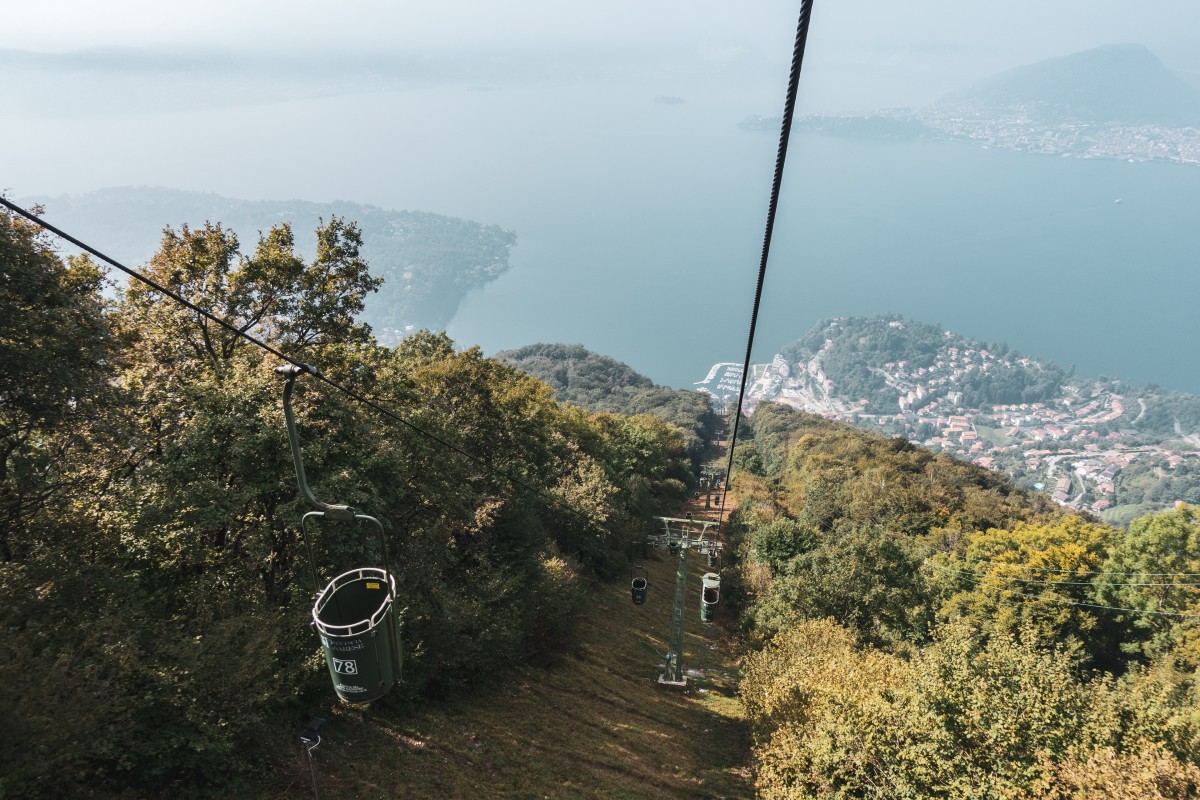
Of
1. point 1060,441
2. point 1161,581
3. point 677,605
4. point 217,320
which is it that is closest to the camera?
point 217,320

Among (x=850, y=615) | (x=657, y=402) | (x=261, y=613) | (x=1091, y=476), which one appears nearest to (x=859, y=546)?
(x=850, y=615)

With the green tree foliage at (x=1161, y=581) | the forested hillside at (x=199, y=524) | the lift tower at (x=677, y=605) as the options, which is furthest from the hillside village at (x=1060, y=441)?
the forested hillside at (x=199, y=524)

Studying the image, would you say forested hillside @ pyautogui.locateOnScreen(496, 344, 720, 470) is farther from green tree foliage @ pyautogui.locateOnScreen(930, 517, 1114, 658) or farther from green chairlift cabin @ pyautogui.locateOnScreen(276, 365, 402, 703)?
green chairlift cabin @ pyautogui.locateOnScreen(276, 365, 402, 703)

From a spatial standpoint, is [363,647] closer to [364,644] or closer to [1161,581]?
[364,644]

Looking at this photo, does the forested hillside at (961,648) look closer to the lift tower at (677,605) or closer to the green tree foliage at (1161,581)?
the green tree foliage at (1161,581)

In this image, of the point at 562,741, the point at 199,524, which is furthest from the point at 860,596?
the point at 199,524
